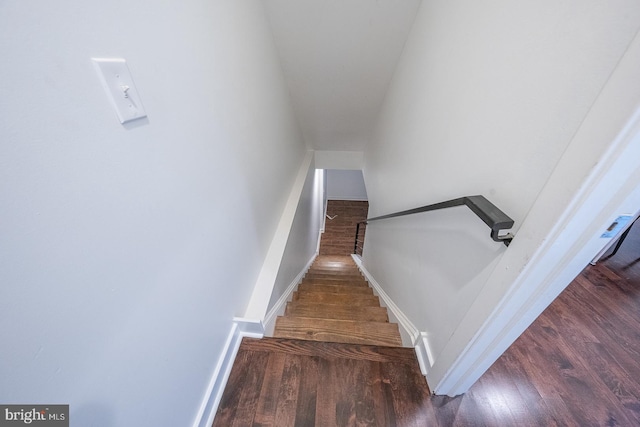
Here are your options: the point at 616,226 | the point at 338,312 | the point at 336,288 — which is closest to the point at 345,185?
the point at 336,288

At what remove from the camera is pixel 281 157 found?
7.34 feet

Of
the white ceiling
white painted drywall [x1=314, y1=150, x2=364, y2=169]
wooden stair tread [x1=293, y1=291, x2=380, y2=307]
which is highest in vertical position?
the white ceiling

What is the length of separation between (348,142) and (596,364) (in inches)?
139

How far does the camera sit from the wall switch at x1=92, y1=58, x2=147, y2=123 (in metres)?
0.49

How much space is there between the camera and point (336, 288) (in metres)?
2.73

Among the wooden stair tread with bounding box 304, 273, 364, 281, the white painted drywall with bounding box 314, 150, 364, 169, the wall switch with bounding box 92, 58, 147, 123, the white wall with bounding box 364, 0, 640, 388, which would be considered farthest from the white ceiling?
the wooden stair tread with bounding box 304, 273, 364, 281

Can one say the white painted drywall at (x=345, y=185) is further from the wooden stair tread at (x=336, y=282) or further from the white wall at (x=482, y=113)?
A: the white wall at (x=482, y=113)

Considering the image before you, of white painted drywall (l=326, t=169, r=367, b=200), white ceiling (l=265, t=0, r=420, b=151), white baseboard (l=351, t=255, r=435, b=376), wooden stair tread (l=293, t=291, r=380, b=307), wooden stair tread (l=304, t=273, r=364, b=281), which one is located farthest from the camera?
white painted drywall (l=326, t=169, r=367, b=200)

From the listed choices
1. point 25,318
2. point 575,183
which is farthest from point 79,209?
point 575,183

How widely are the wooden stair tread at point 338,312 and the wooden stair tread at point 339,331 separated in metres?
0.24

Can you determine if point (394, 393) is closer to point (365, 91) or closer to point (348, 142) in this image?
point (365, 91)

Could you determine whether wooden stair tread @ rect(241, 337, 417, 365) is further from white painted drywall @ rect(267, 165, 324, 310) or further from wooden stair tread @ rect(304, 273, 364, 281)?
wooden stair tread @ rect(304, 273, 364, 281)

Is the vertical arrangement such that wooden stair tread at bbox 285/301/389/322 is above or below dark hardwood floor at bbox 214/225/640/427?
below

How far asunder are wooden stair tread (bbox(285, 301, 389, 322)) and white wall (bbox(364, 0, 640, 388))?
32 cm
